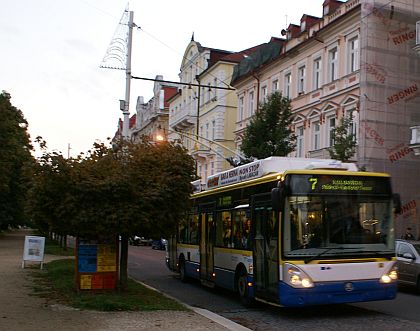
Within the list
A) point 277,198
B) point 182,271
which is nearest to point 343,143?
point 182,271

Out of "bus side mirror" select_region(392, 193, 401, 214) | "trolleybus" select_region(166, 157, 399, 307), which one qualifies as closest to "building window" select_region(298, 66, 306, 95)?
"trolleybus" select_region(166, 157, 399, 307)

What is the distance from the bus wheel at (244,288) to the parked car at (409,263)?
5046 mm

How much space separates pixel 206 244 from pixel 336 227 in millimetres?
5422

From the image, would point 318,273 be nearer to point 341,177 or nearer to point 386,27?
point 341,177

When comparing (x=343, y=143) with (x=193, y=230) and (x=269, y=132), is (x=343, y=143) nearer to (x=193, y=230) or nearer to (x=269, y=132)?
(x=269, y=132)

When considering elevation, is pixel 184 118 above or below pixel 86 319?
above

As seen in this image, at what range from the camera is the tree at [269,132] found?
90.8 ft

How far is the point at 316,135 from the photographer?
111ft

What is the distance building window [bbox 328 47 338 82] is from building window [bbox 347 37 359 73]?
129 cm

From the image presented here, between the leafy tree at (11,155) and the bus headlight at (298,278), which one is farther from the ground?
the leafy tree at (11,155)

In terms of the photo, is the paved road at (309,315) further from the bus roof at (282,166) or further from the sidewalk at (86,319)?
the bus roof at (282,166)

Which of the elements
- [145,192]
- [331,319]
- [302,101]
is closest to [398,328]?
[331,319]

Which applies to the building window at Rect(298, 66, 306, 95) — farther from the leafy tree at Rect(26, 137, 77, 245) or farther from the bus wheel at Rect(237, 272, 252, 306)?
the leafy tree at Rect(26, 137, 77, 245)

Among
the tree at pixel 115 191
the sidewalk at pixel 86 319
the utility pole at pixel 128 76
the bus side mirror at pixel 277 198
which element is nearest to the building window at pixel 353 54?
the utility pole at pixel 128 76
